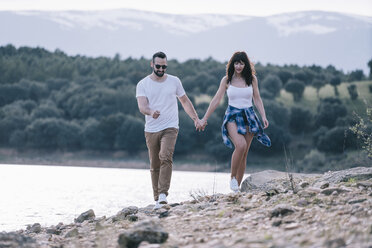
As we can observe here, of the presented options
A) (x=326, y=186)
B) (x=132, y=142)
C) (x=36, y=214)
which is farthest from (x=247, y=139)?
(x=132, y=142)

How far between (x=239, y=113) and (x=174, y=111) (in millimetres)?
902

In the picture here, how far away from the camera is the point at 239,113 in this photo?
8922 mm

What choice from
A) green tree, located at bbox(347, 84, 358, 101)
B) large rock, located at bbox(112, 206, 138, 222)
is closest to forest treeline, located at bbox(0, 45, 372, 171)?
green tree, located at bbox(347, 84, 358, 101)

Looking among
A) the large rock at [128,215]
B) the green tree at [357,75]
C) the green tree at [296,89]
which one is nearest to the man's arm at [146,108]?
the large rock at [128,215]

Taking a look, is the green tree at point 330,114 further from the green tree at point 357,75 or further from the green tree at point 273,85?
the green tree at point 357,75

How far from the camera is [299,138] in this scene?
69.6 meters

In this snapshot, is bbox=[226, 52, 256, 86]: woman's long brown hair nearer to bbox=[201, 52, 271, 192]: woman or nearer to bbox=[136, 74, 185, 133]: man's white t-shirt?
bbox=[201, 52, 271, 192]: woman

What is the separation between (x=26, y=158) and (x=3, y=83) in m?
19.7

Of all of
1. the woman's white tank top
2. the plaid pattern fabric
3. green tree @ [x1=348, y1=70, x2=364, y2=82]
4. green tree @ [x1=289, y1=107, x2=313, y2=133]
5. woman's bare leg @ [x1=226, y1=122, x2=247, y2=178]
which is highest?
green tree @ [x1=348, y1=70, x2=364, y2=82]

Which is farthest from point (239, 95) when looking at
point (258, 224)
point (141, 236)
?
point (141, 236)

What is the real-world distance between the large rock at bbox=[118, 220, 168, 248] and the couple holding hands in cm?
320

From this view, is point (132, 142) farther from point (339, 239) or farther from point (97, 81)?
point (339, 239)

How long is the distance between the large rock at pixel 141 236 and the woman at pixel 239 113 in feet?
10.9

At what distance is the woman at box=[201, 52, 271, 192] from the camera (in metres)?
8.88
